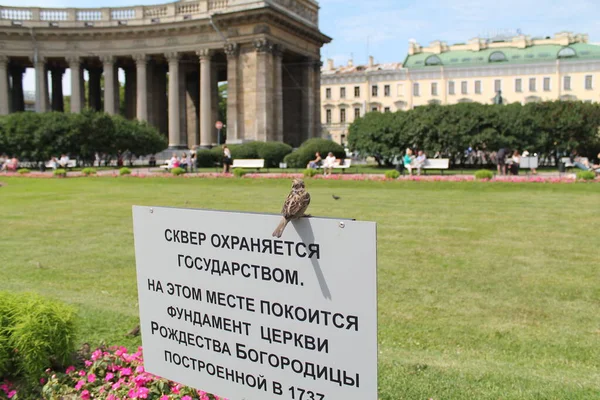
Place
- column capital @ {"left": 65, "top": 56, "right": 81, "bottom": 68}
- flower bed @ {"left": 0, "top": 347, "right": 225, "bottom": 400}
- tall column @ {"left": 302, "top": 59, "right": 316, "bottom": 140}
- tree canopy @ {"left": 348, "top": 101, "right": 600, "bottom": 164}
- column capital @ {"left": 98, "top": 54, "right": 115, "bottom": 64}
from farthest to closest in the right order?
1. tall column @ {"left": 302, "top": 59, "right": 316, "bottom": 140}
2. column capital @ {"left": 65, "top": 56, "right": 81, "bottom": 68}
3. column capital @ {"left": 98, "top": 54, "right": 115, "bottom": 64}
4. tree canopy @ {"left": 348, "top": 101, "right": 600, "bottom": 164}
5. flower bed @ {"left": 0, "top": 347, "right": 225, "bottom": 400}

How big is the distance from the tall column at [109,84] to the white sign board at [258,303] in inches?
2064

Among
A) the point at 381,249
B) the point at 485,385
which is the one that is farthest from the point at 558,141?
the point at 485,385

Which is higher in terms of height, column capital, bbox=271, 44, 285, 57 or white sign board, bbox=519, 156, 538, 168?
column capital, bbox=271, 44, 285, 57

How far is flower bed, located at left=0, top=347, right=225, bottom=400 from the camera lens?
418cm

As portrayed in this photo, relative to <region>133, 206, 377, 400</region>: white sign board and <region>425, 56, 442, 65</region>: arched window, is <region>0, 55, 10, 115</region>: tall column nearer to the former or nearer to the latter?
<region>133, 206, 377, 400</region>: white sign board

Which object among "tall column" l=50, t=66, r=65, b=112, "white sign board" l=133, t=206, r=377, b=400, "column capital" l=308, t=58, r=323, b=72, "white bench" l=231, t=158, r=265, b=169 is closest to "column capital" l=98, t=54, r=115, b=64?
"tall column" l=50, t=66, r=65, b=112

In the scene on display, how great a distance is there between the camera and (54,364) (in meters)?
4.68

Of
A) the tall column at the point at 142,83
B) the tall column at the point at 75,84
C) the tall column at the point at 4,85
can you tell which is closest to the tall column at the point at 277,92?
the tall column at the point at 142,83

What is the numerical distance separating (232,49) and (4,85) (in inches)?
871

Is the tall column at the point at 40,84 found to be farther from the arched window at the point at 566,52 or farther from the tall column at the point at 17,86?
Answer: the arched window at the point at 566,52

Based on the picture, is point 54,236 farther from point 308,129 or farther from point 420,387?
point 308,129

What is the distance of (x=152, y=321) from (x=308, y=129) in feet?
167

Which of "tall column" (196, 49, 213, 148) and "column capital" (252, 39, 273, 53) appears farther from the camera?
"tall column" (196, 49, 213, 148)

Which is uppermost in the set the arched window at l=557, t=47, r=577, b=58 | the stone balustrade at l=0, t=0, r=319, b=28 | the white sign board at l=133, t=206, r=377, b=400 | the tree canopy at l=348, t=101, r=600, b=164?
the arched window at l=557, t=47, r=577, b=58
